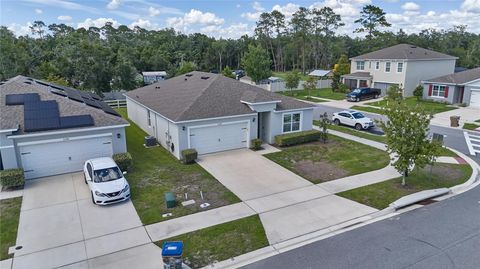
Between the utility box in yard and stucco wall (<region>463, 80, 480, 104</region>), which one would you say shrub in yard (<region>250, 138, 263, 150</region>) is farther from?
stucco wall (<region>463, 80, 480, 104</region>)

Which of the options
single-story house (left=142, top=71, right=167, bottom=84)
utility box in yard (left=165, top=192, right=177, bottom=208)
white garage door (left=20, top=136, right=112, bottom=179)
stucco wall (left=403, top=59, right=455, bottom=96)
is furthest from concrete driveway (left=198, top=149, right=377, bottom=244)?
single-story house (left=142, top=71, right=167, bottom=84)

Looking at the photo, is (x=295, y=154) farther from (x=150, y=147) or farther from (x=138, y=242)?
(x=138, y=242)

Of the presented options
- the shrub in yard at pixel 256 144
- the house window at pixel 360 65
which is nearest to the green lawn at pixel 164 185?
the shrub in yard at pixel 256 144

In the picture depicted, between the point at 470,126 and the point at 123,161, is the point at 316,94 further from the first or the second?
the point at 123,161

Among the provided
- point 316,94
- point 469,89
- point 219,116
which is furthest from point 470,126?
point 316,94

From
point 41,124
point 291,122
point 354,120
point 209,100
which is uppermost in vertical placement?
point 209,100

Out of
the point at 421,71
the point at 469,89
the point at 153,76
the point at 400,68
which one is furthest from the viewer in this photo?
the point at 153,76
